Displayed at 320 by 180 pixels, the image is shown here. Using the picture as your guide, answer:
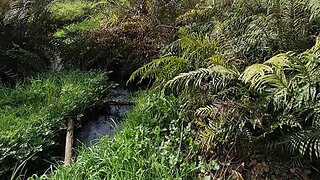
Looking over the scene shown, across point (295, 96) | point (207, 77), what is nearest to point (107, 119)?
point (207, 77)

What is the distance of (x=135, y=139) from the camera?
2777 mm

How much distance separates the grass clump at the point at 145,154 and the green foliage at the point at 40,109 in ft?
1.51

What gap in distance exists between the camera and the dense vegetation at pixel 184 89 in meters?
2.44

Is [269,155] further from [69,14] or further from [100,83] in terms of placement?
[69,14]

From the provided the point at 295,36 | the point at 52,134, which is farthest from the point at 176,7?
the point at 52,134

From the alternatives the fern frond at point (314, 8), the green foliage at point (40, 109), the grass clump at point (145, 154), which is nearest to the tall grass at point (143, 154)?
the grass clump at point (145, 154)

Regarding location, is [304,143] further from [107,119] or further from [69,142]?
[107,119]

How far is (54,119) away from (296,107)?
211 centimetres

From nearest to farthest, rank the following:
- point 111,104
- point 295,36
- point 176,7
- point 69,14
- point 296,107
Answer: point 296,107
point 295,36
point 111,104
point 176,7
point 69,14

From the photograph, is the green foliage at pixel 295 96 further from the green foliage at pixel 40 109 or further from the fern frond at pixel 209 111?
the green foliage at pixel 40 109

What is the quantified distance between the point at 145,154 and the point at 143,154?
0.01 meters

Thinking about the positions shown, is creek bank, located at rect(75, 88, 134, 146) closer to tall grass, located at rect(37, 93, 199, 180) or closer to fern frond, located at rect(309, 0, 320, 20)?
tall grass, located at rect(37, 93, 199, 180)

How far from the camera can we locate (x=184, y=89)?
3062 millimetres

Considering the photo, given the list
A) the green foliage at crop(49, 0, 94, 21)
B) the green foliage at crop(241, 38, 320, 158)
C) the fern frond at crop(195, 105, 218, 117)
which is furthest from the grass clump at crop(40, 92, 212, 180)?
the green foliage at crop(49, 0, 94, 21)
